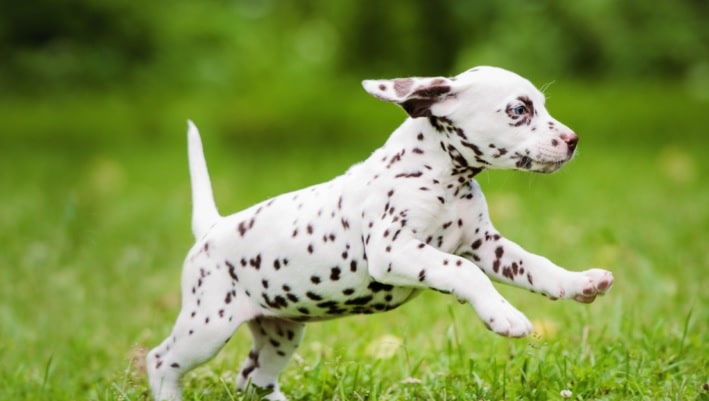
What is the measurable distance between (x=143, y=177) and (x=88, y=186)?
2.30ft

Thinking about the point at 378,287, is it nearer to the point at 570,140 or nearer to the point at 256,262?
the point at 256,262

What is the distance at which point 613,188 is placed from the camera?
8.37 meters

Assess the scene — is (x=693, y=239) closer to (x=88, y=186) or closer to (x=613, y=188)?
(x=613, y=188)

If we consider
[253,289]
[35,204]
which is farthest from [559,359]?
[35,204]

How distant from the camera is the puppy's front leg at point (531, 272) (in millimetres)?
2943

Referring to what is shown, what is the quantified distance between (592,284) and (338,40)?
10845mm

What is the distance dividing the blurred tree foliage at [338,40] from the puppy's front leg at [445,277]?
31.2 feet

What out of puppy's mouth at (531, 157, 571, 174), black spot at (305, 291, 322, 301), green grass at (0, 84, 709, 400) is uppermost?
puppy's mouth at (531, 157, 571, 174)

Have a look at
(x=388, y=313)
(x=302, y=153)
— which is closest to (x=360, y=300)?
(x=388, y=313)

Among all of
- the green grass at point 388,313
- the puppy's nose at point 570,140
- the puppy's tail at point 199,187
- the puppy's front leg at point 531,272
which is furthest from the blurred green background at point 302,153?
the puppy's nose at point 570,140

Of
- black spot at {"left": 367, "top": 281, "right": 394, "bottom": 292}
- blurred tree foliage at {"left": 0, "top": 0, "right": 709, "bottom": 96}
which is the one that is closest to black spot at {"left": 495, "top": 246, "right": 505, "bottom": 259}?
black spot at {"left": 367, "top": 281, "right": 394, "bottom": 292}

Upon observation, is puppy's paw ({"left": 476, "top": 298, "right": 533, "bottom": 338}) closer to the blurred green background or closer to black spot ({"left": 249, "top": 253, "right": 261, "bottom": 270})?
the blurred green background

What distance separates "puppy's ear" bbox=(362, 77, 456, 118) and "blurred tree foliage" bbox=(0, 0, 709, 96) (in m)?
9.37

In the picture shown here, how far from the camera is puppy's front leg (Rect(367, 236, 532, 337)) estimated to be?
2.82 meters
